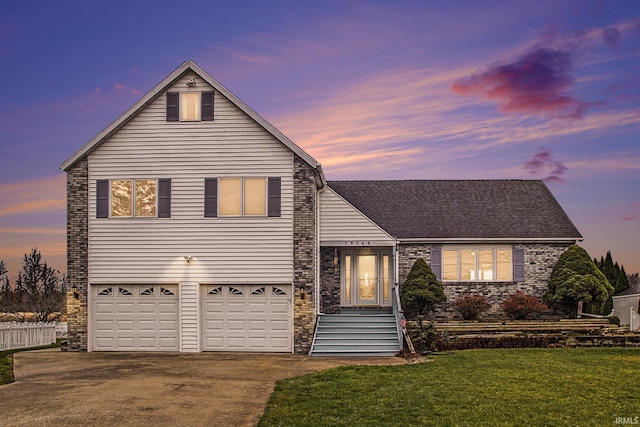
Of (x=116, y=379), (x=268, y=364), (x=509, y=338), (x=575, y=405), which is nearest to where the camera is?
Result: (x=575, y=405)

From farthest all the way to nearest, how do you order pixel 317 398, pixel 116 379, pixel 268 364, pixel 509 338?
1. pixel 509 338
2. pixel 268 364
3. pixel 116 379
4. pixel 317 398

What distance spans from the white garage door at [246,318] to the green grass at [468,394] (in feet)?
16.5

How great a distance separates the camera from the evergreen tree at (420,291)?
82.9ft

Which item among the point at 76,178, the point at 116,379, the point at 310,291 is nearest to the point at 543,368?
the point at 310,291

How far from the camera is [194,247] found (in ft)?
73.6

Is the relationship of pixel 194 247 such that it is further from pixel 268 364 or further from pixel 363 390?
pixel 363 390

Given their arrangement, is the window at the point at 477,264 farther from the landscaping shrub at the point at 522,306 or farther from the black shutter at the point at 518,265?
the landscaping shrub at the point at 522,306

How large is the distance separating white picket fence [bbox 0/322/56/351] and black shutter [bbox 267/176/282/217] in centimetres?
1079

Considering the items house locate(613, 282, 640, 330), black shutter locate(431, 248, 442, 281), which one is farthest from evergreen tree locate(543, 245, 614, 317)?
black shutter locate(431, 248, 442, 281)

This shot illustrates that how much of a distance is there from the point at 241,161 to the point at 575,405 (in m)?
13.4

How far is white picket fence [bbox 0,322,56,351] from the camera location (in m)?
24.6

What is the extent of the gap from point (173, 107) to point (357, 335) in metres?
9.69

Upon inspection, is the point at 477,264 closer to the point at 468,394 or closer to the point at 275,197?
the point at 275,197

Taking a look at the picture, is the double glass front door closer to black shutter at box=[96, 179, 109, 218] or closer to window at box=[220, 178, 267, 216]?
window at box=[220, 178, 267, 216]
